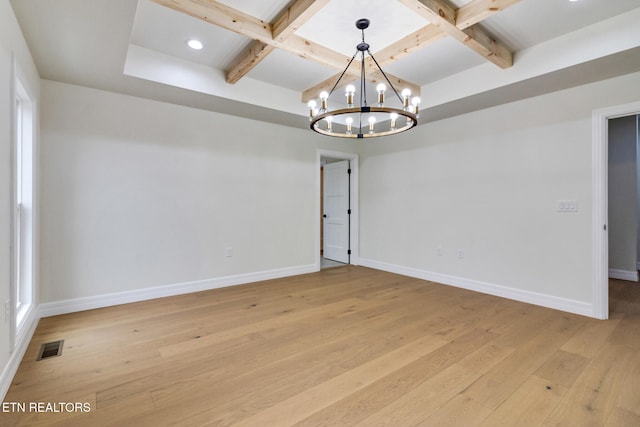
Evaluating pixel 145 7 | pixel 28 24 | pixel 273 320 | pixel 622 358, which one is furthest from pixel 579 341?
pixel 28 24

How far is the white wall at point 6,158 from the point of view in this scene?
1.81m

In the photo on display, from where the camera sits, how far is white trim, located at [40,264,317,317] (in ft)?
10.3

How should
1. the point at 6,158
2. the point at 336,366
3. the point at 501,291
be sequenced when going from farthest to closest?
the point at 501,291, the point at 336,366, the point at 6,158

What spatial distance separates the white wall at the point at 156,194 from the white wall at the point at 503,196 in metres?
1.81

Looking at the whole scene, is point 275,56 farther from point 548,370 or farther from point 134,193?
point 548,370

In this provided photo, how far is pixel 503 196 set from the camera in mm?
3801

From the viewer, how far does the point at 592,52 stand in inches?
104

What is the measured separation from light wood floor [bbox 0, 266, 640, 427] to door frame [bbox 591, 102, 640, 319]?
0.82 ft

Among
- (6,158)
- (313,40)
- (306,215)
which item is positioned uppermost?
(313,40)

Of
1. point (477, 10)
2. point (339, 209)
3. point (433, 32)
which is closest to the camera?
point (477, 10)

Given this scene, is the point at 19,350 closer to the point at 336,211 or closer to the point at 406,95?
the point at 406,95

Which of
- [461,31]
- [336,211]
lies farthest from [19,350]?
[336,211]

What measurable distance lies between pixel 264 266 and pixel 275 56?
9.49 ft

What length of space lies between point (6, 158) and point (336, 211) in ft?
16.2
